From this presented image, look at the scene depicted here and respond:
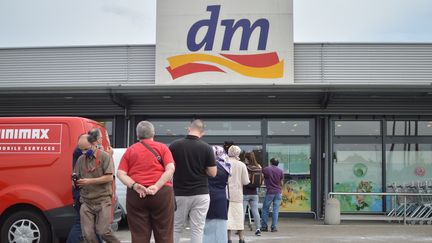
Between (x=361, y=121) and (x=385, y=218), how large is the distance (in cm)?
299

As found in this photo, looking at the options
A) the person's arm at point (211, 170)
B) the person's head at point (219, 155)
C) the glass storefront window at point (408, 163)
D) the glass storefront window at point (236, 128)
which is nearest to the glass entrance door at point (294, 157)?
the glass storefront window at point (236, 128)

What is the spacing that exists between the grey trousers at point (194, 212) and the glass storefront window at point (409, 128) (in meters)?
10.6

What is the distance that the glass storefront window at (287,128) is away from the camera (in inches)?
629

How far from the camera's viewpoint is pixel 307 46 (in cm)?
1558

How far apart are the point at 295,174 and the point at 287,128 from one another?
4.50 feet

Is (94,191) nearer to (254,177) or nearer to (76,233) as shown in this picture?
(76,233)

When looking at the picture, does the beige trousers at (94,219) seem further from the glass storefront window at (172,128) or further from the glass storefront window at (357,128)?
the glass storefront window at (357,128)

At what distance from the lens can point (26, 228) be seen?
27.0 ft

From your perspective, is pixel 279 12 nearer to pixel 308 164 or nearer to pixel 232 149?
pixel 308 164

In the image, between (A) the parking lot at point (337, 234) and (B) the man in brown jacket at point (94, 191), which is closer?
(B) the man in brown jacket at point (94, 191)

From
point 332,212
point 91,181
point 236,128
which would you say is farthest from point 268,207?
Result: point 91,181

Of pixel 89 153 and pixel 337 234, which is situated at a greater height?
pixel 89 153

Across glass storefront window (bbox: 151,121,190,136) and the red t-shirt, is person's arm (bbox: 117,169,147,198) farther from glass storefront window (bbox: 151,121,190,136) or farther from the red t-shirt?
glass storefront window (bbox: 151,121,190,136)

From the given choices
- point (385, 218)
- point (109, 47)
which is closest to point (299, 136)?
point (385, 218)
